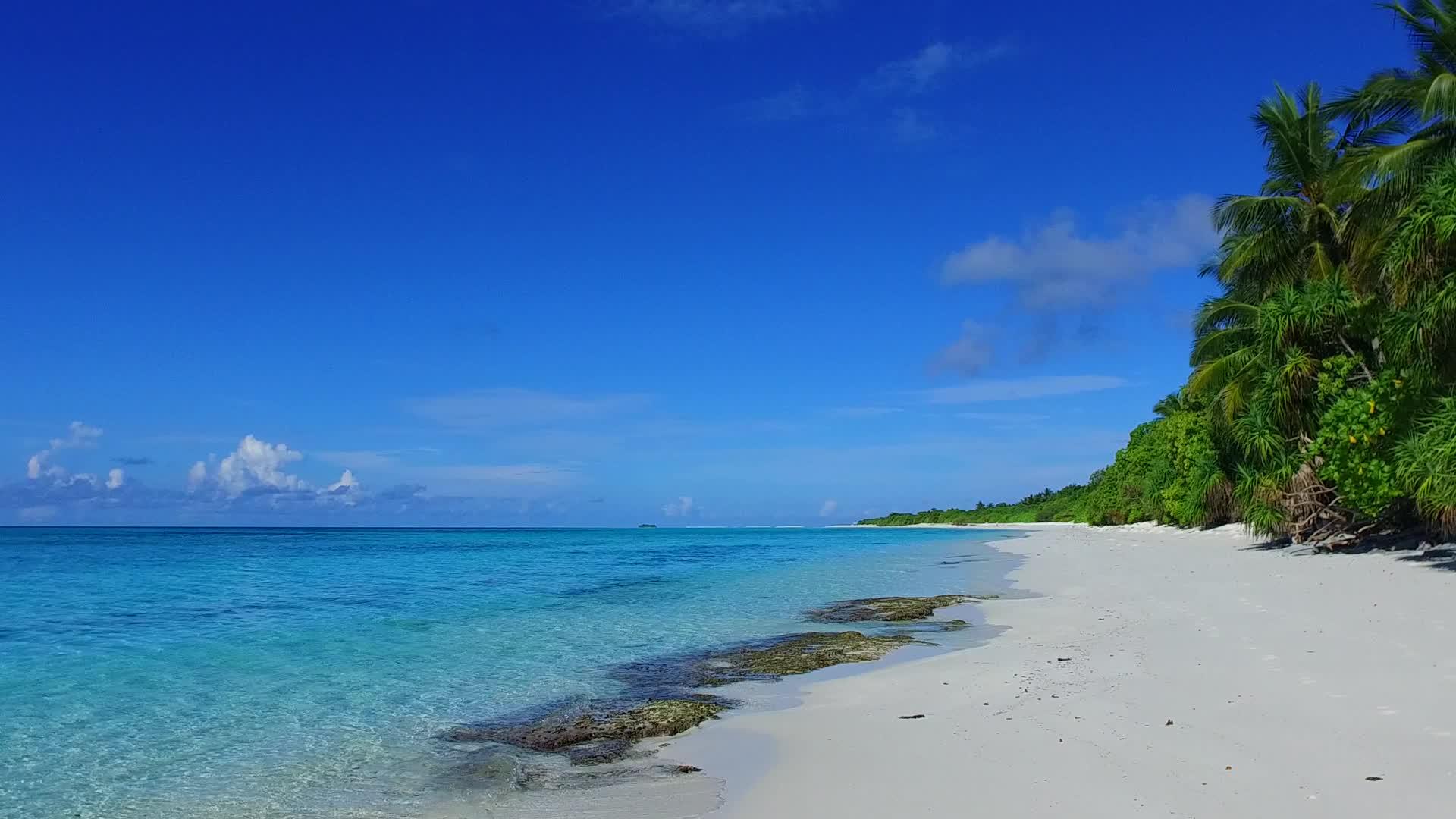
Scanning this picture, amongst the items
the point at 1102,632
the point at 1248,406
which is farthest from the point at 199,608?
the point at 1248,406

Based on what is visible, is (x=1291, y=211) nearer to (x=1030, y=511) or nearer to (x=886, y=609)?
(x=886, y=609)

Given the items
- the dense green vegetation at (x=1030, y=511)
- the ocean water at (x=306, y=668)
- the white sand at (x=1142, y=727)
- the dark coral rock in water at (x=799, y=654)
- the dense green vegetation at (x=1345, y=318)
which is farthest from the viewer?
the dense green vegetation at (x=1030, y=511)

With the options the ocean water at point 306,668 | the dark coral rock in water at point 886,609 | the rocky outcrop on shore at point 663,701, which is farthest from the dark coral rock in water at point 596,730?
the dark coral rock in water at point 886,609

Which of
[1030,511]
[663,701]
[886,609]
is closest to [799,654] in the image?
[663,701]

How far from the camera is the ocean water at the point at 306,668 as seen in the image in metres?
8.09

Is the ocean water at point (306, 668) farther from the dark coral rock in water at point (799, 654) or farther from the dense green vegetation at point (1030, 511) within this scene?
the dense green vegetation at point (1030, 511)

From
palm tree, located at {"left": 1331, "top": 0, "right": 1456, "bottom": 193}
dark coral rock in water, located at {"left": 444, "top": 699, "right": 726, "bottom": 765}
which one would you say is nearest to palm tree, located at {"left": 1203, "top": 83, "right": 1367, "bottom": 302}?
palm tree, located at {"left": 1331, "top": 0, "right": 1456, "bottom": 193}

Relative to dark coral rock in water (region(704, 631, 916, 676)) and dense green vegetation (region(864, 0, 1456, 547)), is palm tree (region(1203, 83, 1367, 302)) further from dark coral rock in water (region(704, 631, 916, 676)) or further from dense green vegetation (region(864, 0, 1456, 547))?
dark coral rock in water (region(704, 631, 916, 676))

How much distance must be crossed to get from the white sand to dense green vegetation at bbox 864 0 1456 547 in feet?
20.8

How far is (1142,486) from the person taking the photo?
6309cm

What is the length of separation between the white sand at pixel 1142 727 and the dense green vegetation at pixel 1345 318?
6.33 m

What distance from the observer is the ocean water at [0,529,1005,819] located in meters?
8.09

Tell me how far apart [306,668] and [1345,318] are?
2597 centimetres

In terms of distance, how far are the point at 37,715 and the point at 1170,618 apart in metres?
16.7
